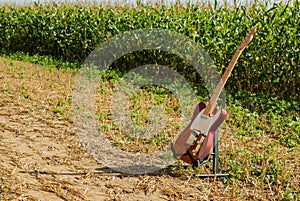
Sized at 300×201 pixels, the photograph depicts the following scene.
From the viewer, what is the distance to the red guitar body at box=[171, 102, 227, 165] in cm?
358

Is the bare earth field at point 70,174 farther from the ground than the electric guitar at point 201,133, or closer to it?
closer to it

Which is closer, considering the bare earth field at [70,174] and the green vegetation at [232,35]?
the bare earth field at [70,174]

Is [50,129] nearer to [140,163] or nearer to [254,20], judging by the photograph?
[140,163]

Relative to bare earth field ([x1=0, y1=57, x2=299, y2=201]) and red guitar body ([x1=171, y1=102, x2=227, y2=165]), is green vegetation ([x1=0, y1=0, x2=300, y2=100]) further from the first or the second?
red guitar body ([x1=171, y1=102, x2=227, y2=165])

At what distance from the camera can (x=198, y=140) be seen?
369 centimetres

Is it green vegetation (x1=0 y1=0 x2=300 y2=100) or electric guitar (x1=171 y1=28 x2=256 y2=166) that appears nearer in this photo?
electric guitar (x1=171 y1=28 x2=256 y2=166)

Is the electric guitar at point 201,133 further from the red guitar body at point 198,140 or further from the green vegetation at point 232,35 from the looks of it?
the green vegetation at point 232,35

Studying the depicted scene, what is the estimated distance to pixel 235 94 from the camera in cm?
712

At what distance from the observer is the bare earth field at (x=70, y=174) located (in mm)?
3580

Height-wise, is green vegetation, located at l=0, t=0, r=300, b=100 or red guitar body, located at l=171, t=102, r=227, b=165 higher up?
green vegetation, located at l=0, t=0, r=300, b=100

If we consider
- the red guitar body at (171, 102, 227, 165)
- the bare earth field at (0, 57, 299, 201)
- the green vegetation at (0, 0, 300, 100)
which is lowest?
the bare earth field at (0, 57, 299, 201)

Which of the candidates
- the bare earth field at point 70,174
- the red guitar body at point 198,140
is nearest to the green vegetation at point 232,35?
the bare earth field at point 70,174

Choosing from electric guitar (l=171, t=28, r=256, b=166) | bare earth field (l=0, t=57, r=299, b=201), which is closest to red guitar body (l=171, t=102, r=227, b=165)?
electric guitar (l=171, t=28, r=256, b=166)

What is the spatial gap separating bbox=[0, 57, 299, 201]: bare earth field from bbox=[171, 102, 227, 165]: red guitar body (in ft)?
0.84
